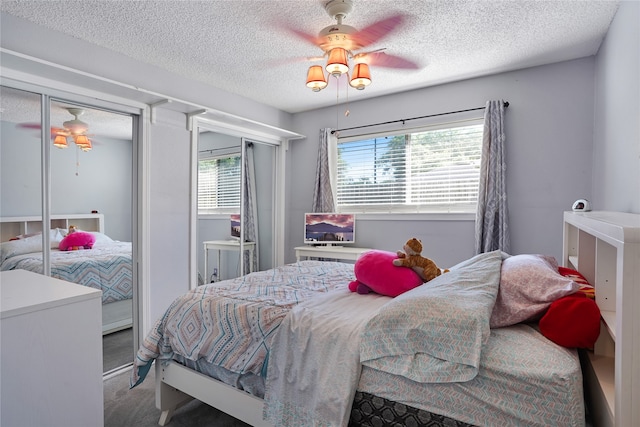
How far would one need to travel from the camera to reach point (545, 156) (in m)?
3.13

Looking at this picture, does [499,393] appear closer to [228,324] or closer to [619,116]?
[228,324]

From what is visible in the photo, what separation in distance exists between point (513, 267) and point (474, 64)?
2.23 metres

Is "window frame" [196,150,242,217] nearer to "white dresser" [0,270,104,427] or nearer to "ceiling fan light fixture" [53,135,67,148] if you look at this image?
"ceiling fan light fixture" [53,135,67,148]

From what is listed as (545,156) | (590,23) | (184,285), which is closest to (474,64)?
(590,23)

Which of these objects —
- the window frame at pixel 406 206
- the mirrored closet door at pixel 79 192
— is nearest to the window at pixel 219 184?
the mirrored closet door at pixel 79 192

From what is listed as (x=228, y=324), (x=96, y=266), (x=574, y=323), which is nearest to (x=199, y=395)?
(x=228, y=324)

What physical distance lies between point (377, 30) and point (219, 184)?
7.38 ft

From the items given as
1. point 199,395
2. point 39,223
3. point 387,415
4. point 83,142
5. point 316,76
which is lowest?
point 199,395

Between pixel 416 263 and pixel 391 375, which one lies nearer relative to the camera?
pixel 391 375

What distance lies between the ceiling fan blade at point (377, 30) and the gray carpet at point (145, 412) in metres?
2.64

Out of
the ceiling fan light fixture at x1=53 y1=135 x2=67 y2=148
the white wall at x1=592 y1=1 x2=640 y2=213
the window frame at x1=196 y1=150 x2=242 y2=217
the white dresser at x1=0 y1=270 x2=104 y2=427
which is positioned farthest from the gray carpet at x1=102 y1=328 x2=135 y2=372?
the white wall at x1=592 y1=1 x2=640 y2=213

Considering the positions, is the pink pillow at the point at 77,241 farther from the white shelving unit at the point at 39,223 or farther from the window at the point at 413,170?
the window at the point at 413,170

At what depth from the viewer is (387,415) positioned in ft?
4.33

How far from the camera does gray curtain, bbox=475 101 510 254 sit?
10.5ft
